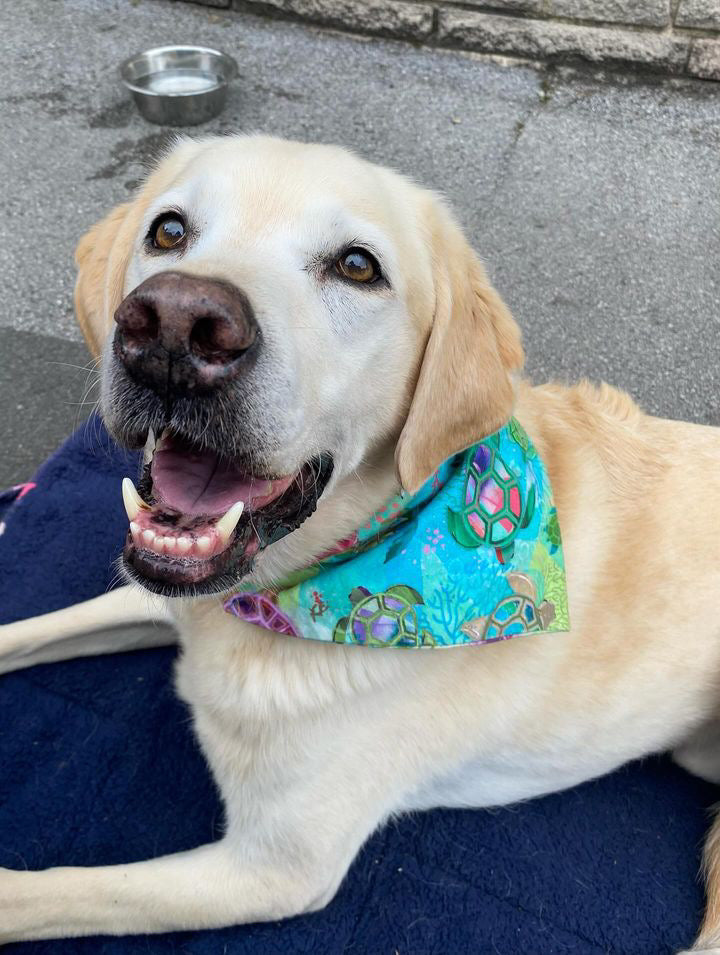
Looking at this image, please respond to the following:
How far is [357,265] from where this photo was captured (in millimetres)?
1698

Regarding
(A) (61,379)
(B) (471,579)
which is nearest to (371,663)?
(B) (471,579)

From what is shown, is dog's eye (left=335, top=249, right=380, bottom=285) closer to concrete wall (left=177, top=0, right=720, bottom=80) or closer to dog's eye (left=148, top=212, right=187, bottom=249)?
dog's eye (left=148, top=212, right=187, bottom=249)

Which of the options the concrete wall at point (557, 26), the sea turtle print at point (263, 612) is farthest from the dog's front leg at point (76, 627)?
the concrete wall at point (557, 26)

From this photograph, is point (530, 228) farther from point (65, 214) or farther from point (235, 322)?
point (235, 322)

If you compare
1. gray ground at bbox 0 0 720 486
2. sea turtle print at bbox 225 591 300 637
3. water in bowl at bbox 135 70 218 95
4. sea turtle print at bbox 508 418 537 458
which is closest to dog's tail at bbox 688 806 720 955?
sea turtle print at bbox 508 418 537 458

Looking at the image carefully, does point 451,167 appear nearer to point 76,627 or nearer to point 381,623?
point 76,627

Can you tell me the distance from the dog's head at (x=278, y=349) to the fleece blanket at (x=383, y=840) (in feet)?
2.16

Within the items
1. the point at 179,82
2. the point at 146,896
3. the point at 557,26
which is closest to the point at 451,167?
the point at 557,26

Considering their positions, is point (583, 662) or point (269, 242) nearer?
point (269, 242)

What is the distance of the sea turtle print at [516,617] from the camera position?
1.87 m

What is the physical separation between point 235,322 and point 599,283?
335 centimetres

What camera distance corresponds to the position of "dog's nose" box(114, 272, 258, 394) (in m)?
1.26

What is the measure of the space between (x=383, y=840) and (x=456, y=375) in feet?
4.49

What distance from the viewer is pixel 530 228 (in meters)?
4.48
